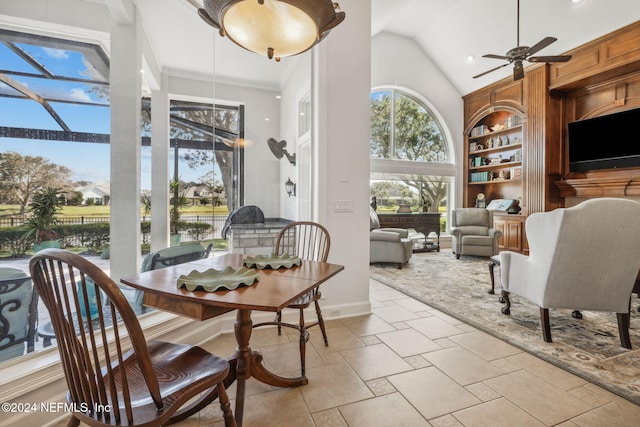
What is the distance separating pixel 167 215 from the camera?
102 inches

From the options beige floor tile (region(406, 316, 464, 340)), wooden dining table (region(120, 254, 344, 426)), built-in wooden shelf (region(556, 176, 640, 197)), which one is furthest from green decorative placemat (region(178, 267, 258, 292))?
built-in wooden shelf (region(556, 176, 640, 197))

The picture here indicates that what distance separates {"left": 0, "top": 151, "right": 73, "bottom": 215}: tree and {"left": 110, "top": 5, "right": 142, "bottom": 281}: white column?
0.37 m

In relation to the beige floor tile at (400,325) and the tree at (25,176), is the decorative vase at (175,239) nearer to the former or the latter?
the tree at (25,176)

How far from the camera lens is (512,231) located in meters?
6.30

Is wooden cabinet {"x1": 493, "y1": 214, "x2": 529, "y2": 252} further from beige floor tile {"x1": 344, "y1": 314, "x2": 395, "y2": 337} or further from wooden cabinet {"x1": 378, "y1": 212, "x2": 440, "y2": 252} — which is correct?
beige floor tile {"x1": 344, "y1": 314, "x2": 395, "y2": 337}

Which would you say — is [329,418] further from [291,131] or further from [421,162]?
[421,162]

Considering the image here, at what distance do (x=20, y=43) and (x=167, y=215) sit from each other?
54.6 inches

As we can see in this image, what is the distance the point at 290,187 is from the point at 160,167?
121cm

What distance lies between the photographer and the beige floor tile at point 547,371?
6.20 ft

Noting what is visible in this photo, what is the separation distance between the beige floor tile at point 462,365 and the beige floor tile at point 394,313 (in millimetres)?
650

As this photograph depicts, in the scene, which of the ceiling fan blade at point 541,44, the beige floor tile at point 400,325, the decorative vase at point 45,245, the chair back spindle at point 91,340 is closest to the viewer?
the chair back spindle at point 91,340

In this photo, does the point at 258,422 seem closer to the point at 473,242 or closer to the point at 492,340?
the point at 492,340

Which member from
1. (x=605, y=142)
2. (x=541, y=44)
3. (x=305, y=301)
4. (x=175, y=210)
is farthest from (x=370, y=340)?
(x=605, y=142)

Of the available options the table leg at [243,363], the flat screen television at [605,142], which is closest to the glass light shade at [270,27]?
the table leg at [243,363]
